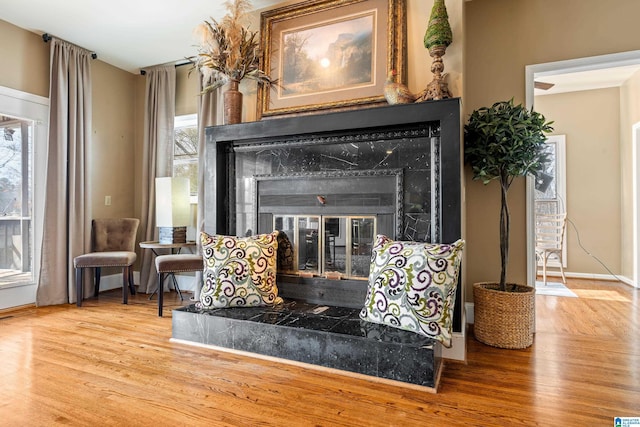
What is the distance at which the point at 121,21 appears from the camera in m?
3.45

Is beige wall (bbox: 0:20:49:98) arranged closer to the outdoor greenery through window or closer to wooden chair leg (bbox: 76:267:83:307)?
the outdoor greenery through window

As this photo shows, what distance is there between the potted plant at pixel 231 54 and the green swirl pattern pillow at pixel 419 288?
72.0 inches

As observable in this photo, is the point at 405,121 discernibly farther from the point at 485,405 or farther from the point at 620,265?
the point at 620,265

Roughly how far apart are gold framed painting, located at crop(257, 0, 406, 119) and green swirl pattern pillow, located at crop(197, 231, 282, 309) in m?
1.17

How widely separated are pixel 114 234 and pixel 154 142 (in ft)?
3.81

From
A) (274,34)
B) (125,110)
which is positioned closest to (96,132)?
(125,110)

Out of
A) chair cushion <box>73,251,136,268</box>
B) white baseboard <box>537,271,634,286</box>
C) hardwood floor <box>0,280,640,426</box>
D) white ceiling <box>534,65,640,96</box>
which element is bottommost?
hardwood floor <box>0,280,640,426</box>

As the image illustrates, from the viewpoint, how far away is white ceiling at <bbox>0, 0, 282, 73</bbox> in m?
3.18

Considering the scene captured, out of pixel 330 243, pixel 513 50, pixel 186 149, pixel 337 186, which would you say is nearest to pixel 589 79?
pixel 513 50

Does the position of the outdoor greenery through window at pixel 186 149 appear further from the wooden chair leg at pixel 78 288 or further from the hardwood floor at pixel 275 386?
the hardwood floor at pixel 275 386

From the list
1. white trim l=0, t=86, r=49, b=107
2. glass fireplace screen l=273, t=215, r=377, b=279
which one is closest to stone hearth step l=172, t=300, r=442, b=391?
glass fireplace screen l=273, t=215, r=377, b=279

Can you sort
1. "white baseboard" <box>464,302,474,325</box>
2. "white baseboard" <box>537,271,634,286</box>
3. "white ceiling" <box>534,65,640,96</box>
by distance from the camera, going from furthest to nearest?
"white baseboard" <box>537,271,634,286</box>, "white ceiling" <box>534,65,640,96</box>, "white baseboard" <box>464,302,474,325</box>

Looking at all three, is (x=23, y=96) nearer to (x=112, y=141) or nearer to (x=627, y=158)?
(x=112, y=141)

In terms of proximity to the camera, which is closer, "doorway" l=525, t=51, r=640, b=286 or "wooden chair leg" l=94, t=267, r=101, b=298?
"doorway" l=525, t=51, r=640, b=286
